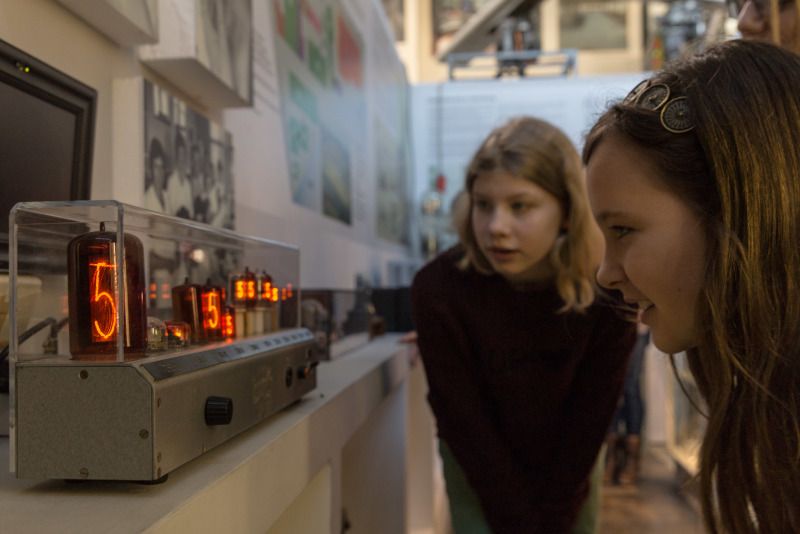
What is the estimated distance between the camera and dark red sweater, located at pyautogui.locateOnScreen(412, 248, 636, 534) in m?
1.67

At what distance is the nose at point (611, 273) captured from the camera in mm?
994

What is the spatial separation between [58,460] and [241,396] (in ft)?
0.79

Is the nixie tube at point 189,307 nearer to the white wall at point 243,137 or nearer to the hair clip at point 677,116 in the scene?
the white wall at point 243,137

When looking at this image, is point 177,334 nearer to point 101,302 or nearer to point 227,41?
point 101,302

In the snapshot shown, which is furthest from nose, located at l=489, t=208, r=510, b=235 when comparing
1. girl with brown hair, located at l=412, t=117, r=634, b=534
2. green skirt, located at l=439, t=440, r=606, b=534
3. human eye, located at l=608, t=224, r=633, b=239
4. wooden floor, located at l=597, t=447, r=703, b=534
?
wooden floor, located at l=597, t=447, r=703, b=534

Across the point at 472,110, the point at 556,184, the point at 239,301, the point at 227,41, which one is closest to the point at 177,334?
the point at 239,301

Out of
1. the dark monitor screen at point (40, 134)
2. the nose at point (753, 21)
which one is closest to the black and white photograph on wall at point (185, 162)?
the dark monitor screen at point (40, 134)

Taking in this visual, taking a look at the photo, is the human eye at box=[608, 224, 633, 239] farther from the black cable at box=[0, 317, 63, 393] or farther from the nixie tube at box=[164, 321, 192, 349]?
the black cable at box=[0, 317, 63, 393]

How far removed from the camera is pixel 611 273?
1.00 meters

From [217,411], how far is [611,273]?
50cm

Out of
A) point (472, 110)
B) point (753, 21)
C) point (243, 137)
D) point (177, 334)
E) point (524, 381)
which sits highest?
point (472, 110)

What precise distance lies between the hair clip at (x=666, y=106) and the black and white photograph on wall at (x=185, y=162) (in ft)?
2.34

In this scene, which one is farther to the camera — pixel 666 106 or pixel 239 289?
pixel 239 289

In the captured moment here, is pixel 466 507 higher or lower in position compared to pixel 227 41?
lower
